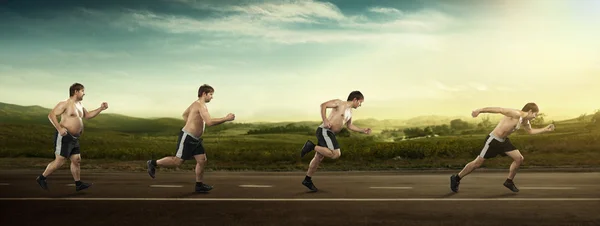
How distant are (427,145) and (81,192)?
15.5m

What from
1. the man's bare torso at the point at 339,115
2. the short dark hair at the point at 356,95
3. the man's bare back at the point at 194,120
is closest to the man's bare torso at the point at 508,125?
the short dark hair at the point at 356,95

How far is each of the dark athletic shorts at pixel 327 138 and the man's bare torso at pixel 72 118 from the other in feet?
14.4

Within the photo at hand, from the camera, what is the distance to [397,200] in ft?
35.5

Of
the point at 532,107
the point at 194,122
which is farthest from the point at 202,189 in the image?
the point at 532,107

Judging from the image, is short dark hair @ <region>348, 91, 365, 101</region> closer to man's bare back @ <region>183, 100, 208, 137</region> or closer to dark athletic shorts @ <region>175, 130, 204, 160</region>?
man's bare back @ <region>183, 100, 208, 137</region>

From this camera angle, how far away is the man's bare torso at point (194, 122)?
11.3 meters

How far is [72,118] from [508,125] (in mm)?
7862

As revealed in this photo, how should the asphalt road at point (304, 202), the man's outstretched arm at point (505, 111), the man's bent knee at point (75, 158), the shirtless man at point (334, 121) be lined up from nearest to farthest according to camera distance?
the asphalt road at point (304, 202), the man's outstretched arm at point (505, 111), the shirtless man at point (334, 121), the man's bent knee at point (75, 158)

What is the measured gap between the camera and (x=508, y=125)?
11469 mm

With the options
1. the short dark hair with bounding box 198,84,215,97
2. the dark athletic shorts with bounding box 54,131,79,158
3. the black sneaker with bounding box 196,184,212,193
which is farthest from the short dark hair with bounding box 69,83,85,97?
the black sneaker with bounding box 196,184,212,193

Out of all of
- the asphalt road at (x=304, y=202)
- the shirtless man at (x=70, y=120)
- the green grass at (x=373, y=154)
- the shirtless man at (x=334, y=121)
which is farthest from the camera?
the green grass at (x=373, y=154)

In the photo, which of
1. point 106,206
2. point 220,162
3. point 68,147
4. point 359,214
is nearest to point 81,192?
point 68,147

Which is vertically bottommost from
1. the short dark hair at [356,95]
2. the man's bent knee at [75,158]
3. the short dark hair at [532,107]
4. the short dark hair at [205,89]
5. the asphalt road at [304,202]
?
the asphalt road at [304,202]

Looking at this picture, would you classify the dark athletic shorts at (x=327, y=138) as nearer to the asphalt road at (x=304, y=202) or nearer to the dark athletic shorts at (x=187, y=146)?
the asphalt road at (x=304, y=202)
